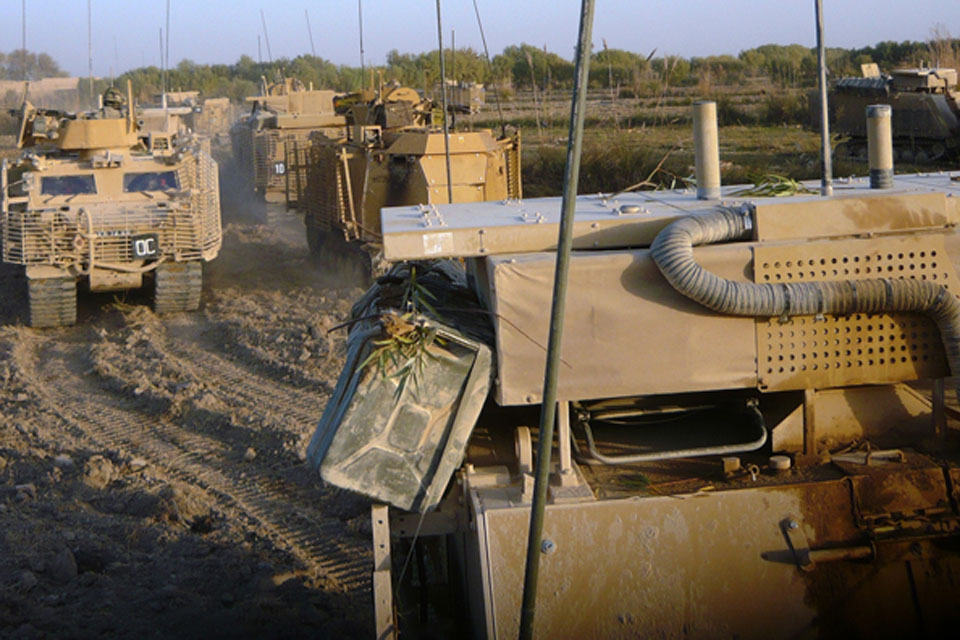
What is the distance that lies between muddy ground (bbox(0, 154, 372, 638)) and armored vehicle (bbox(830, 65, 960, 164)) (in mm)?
12527

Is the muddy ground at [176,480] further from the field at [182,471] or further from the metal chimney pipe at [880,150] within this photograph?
the metal chimney pipe at [880,150]

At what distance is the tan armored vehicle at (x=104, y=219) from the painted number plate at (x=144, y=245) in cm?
1

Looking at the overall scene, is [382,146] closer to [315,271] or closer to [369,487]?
[315,271]

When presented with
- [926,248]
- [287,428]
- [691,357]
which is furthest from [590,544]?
[287,428]

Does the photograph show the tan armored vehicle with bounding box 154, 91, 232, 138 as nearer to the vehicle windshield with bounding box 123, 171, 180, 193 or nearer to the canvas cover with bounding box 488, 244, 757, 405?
the vehicle windshield with bounding box 123, 171, 180, 193

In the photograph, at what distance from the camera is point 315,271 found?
651 inches

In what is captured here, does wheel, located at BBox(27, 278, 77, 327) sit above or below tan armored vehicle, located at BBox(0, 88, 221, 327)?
below

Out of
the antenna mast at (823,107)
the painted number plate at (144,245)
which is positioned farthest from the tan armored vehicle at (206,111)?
the antenna mast at (823,107)

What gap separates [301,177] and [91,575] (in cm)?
1376

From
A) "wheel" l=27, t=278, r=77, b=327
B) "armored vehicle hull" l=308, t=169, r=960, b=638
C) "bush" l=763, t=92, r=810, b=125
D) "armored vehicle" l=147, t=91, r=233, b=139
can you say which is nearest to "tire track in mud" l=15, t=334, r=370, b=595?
"wheel" l=27, t=278, r=77, b=327

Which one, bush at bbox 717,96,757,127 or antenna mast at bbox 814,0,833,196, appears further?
bush at bbox 717,96,757,127

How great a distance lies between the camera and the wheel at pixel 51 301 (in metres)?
13.3

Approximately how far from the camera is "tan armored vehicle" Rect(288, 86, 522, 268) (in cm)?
1354

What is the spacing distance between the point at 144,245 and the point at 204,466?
18.7 feet
